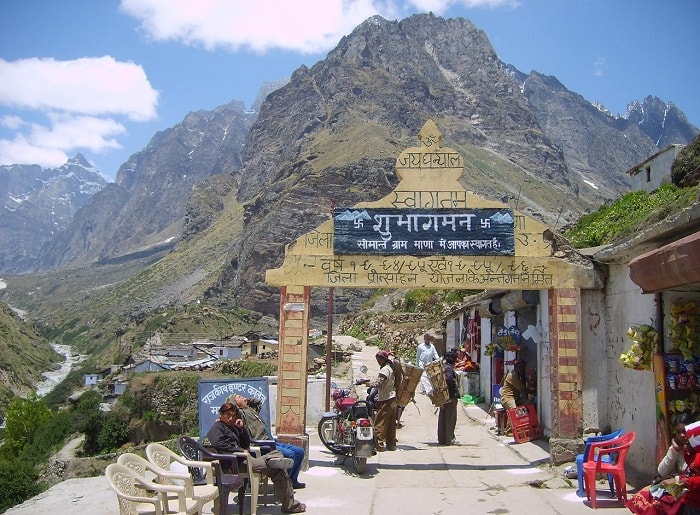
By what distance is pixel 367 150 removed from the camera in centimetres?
11519

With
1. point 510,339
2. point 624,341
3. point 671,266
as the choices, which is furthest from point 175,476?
point 510,339

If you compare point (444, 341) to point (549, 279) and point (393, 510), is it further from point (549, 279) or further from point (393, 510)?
point (393, 510)

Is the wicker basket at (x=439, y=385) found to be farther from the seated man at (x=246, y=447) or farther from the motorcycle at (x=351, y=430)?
the seated man at (x=246, y=447)

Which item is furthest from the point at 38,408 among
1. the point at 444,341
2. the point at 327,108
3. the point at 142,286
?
the point at 327,108

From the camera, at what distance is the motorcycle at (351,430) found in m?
9.35

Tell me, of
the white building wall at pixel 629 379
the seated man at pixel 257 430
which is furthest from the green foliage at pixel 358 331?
the seated man at pixel 257 430

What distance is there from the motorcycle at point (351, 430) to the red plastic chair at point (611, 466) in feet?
10.4

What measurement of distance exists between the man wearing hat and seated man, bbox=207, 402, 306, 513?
3675 mm

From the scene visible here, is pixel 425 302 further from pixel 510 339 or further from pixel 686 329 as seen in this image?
pixel 686 329

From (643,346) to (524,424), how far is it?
4.14 metres

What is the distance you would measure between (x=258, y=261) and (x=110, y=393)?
50245mm

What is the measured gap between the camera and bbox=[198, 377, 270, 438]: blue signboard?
8719mm

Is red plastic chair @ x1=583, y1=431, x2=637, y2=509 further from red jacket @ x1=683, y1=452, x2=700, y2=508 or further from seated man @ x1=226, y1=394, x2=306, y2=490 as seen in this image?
seated man @ x1=226, y1=394, x2=306, y2=490

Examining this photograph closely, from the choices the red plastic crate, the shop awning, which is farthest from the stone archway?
the shop awning
